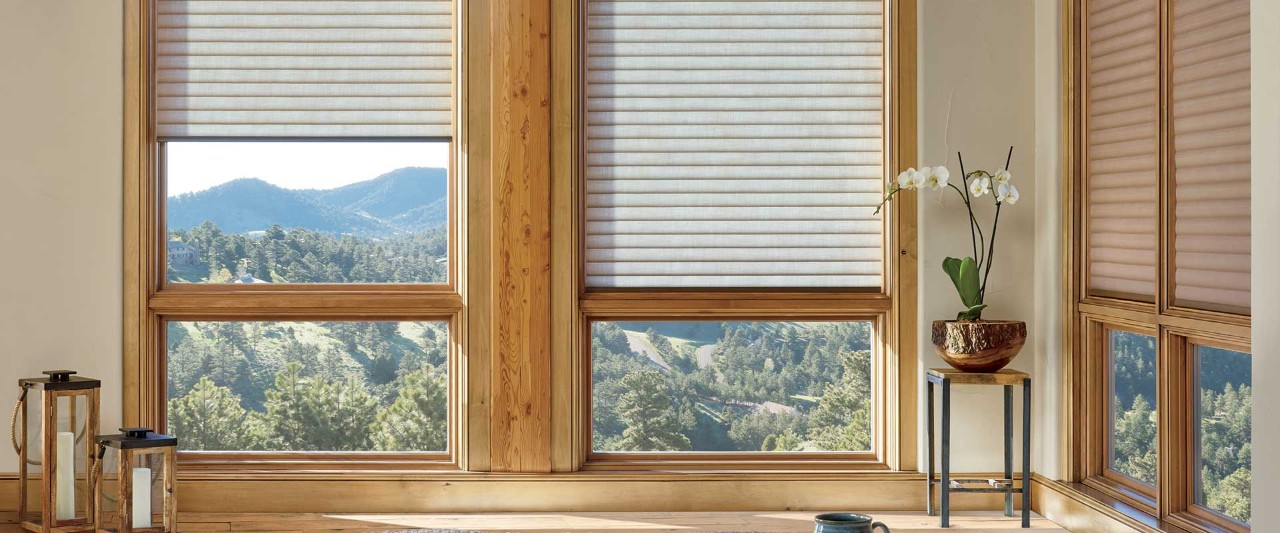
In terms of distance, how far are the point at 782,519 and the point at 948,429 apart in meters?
0.66

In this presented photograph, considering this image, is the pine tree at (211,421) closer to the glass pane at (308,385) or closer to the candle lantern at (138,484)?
the glass pane at (308,385)

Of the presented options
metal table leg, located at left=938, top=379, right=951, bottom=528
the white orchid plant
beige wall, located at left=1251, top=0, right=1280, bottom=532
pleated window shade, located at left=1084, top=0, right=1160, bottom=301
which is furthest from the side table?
beige wall, located at left=1251, top=0, right=1280, bottom=532

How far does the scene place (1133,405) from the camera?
3254 mm

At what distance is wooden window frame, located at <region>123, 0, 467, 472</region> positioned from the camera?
12.0 ft

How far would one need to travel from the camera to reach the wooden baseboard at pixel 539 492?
3684mm

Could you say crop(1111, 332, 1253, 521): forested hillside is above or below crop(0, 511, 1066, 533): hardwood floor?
above

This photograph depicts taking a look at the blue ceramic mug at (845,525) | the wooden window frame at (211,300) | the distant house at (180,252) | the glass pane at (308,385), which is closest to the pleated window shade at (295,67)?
the wooden window frame at (211,300)

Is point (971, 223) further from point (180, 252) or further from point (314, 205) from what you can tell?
point (180, 252)

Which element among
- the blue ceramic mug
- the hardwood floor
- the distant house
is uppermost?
the distant house

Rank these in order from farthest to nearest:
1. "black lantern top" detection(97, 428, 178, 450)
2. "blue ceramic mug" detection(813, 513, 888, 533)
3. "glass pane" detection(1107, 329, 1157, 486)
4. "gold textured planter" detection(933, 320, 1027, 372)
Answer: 1. "gold textured planter" detection(933, 320, 1027, 372)
2. "glass pane" detection(1107, 329, 1157, 486)
3. "black lantern top" detection(97, 428, 178, 450)
4. "blue ceramic mug" detection(813, 513, 888, 533)

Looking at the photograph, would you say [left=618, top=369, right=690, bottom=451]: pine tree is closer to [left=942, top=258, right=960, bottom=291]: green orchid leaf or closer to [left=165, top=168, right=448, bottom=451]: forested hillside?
[left=165, top=168, right=448, bottom=451]: forested hillside

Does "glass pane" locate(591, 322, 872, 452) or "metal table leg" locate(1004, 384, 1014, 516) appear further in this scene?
"glass pane" locate(591, 322, 872, 452)

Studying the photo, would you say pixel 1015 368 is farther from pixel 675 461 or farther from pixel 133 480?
pixel 133 480

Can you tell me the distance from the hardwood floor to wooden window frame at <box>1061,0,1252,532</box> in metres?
0.37
